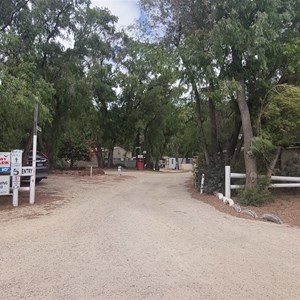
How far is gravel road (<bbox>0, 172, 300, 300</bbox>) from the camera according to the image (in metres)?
4.50

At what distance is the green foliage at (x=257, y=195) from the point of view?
11989mm

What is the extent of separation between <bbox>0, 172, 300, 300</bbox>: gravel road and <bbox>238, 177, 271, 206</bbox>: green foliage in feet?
8.30

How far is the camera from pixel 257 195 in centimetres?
1205

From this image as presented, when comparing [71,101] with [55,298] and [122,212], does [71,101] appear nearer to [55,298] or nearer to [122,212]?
[122,212]

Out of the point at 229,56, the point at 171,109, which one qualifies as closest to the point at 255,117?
the point at 229,56

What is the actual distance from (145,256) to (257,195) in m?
7.04

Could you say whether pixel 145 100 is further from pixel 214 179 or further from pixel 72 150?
pixel 214 179

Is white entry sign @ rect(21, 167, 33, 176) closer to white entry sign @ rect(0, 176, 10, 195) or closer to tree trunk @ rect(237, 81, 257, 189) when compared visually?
white entry sign @ rect(0, 176, 10, 195)

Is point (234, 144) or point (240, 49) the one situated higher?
point (240, 49)

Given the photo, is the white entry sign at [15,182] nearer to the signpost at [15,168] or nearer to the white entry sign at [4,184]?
the signpost at [15,168]

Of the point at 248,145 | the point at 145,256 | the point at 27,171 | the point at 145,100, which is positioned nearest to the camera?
the point at 145,256

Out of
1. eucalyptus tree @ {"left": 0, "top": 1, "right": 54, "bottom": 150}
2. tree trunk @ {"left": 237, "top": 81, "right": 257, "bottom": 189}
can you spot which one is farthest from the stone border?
eucalyptus tree @ {"left": 0, "top": 1, "right": 54, "bottom": 150}

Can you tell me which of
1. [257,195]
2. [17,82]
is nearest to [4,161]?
[17,82]

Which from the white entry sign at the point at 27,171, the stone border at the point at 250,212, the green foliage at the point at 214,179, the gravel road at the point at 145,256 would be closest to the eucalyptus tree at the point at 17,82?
the white entry sign at the point at 27,171
